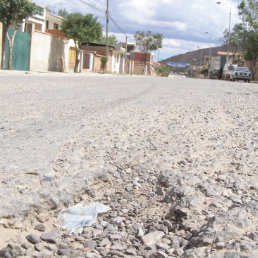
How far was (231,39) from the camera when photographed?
5012cm

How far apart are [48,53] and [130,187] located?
23.5 meters

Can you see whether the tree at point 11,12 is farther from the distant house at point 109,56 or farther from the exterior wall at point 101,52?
the exterior wall at point 101,52

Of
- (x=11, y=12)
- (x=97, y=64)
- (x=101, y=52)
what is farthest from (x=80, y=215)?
(x=101, y=52)

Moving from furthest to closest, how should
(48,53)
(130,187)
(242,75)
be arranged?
1. (242,75)
2. (48,53)
3. (130,187)

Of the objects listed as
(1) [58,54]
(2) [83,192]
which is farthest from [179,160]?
(1) [58,54]

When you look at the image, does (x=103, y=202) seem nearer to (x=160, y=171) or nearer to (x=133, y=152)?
(x=160, y=171)

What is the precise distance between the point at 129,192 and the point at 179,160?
0.72 m

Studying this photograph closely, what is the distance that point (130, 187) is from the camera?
2.34 metres

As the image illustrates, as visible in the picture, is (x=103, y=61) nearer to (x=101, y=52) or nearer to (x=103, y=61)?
(x=103, y=61)

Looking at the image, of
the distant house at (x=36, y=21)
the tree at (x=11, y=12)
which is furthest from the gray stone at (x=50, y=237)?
the distant house at (x=36, y=21)

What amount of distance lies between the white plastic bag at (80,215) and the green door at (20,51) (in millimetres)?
18424

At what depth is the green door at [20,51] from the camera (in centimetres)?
1972

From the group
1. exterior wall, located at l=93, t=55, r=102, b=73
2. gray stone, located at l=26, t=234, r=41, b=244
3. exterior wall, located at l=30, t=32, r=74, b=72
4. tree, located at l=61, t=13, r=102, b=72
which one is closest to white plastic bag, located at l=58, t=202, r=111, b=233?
gray stone, located at l=26, t=234, r=41, b=244

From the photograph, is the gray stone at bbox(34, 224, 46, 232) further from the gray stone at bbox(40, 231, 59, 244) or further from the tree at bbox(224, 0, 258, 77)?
the tree at bbox(224, 0, 258, 77)
